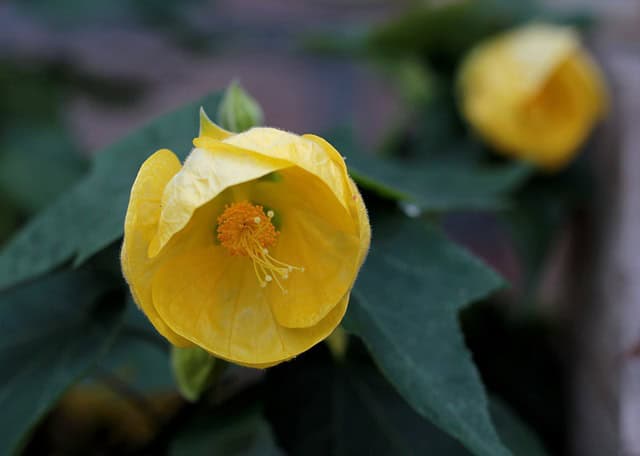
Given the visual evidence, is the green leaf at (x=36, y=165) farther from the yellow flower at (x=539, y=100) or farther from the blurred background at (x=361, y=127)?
the yellow flower at (x=539, y=100)

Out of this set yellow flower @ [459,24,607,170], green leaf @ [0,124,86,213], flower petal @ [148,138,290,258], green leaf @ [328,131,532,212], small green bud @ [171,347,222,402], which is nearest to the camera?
flower petal @ [148,138,290,258]

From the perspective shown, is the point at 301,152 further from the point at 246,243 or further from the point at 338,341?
the point at 338,341

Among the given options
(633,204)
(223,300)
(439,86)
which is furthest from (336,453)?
(439,86)

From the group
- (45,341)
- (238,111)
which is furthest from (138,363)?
(238,111)

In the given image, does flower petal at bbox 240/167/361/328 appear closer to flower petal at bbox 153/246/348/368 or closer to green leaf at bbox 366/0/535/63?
flower petal at bbox 153/246/348/368

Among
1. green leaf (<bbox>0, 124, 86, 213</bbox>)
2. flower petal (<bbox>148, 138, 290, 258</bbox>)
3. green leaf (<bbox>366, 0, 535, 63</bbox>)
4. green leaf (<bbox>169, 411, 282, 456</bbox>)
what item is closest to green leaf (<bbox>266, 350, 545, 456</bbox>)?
green leaf (<bbox>169, 411, 282, 456</bbox>)
